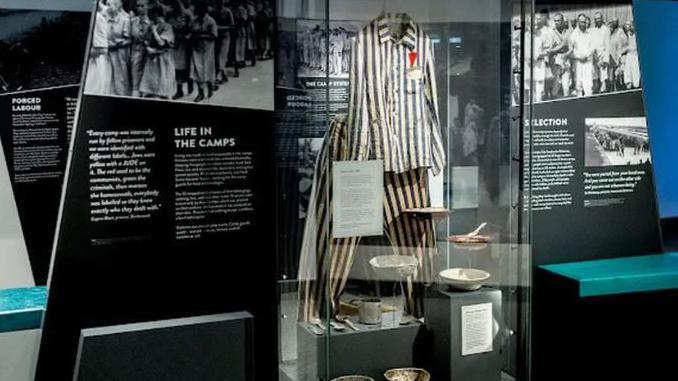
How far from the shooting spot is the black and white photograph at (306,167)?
314cm

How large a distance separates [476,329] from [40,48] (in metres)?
2.39

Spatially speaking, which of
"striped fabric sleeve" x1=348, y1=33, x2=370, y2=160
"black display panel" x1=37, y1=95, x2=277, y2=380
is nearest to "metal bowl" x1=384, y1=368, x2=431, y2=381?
"black display panel" x1=37, y1=95, x2=277, y2=380

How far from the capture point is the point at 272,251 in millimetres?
3361

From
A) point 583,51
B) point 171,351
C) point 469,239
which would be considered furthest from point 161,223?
point 583,51

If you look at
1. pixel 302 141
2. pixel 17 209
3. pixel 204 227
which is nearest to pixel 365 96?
pixel 302 141

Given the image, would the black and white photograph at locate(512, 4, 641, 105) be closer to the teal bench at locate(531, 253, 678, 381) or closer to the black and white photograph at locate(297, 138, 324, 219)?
the teal bench at locate(531, 253, 678, 381)

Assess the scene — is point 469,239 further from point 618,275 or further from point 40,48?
point 40,48

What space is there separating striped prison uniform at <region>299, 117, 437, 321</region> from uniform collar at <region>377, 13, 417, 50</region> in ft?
1.42

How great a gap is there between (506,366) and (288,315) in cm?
101

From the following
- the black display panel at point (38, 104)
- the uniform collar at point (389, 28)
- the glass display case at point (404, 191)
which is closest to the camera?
the glass display case at point (404, 191)

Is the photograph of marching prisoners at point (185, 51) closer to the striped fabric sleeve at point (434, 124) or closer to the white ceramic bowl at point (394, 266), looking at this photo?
the striped fabric sleeve at point (434, 124)

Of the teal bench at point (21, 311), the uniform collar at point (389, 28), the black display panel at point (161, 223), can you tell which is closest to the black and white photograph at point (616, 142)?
the uniform collar at point (389, 28)

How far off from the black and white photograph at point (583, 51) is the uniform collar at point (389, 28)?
85 cm

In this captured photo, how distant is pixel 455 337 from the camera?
3.41 metres
